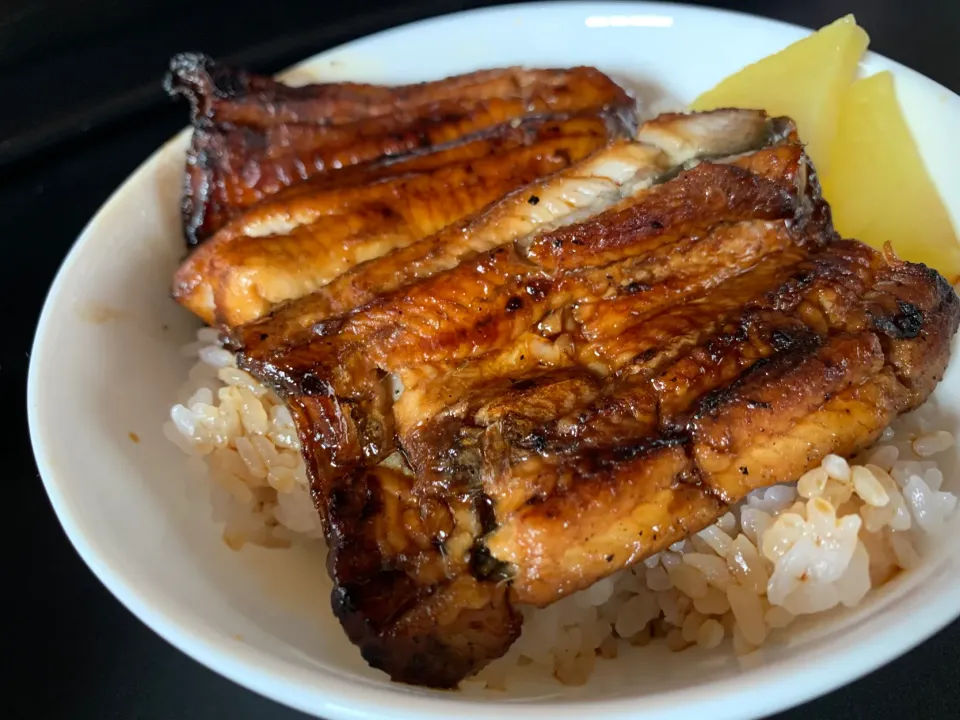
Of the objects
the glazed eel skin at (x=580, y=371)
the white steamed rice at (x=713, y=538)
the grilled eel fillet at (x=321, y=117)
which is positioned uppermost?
the grilled eel fillet at (x=321, y=117)

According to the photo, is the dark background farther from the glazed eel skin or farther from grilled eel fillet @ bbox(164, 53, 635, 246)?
grilled eel fillet @ bbox(164, 53, 635, 246)

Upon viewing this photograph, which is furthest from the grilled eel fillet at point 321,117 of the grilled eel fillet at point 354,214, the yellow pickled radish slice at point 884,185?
the yellow pickled radish slice at point 884,185

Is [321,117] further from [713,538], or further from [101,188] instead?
[713,538]

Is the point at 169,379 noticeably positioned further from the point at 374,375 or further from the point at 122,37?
the point at 122,37

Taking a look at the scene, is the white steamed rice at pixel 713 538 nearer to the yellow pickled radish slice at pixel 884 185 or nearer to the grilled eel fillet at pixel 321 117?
the yellow pickled radish slice at pixel 884 185

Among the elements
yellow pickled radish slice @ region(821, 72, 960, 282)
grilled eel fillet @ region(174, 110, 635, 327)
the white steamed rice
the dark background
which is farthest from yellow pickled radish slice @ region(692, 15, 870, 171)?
the dark background

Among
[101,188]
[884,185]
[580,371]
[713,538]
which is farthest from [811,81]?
[101,188]
